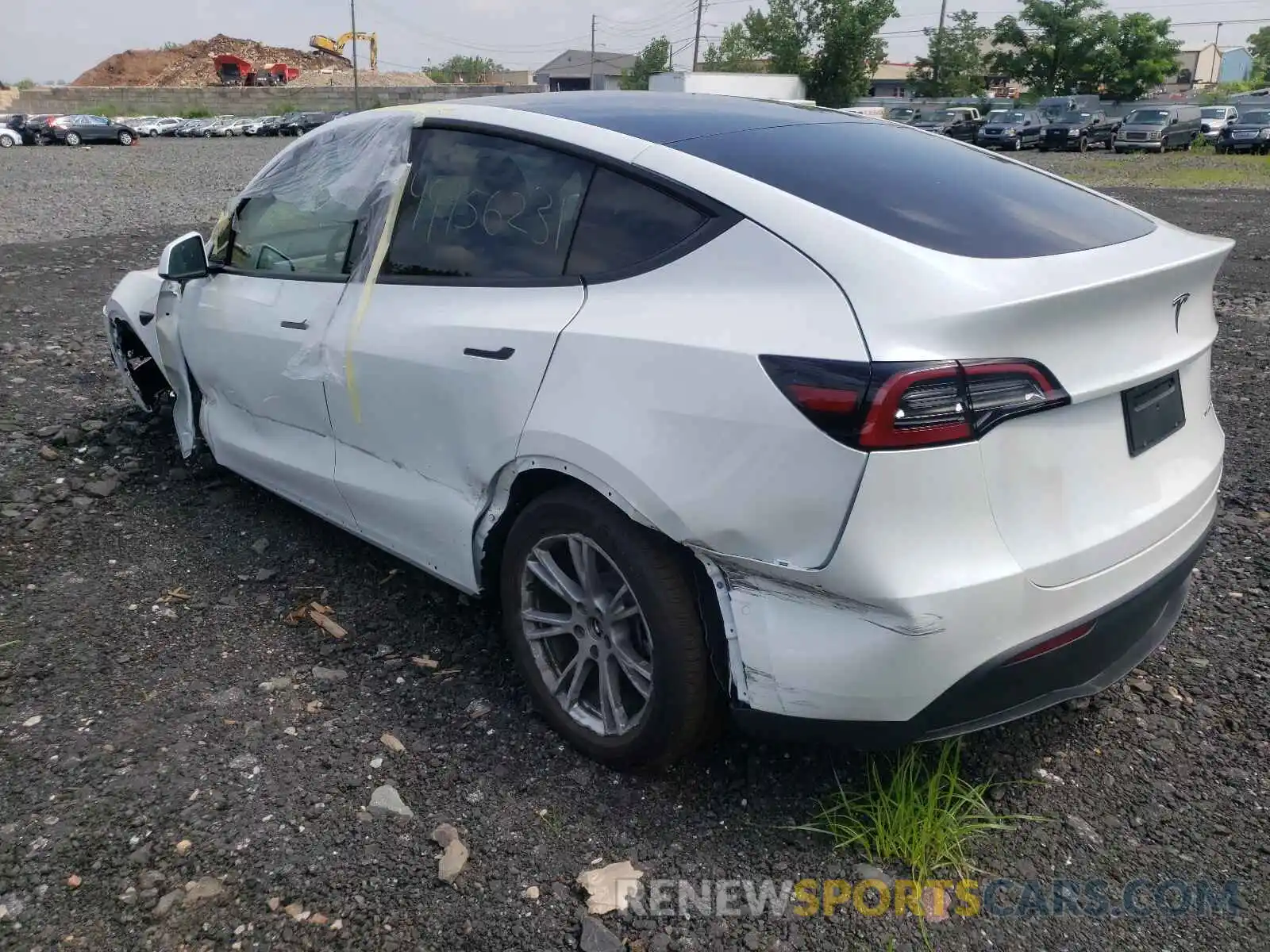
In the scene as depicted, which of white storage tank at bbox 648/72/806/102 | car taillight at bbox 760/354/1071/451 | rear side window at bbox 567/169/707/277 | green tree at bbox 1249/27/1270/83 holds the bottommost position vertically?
car taillight at bbox 760/354/1071/451

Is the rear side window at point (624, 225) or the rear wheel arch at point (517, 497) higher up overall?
the rear side window at point (624, 225)

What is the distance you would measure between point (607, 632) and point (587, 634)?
0.31 ft

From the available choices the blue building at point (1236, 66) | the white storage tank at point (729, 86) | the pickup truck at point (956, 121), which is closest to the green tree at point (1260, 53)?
the blue building at point (1236, 66)

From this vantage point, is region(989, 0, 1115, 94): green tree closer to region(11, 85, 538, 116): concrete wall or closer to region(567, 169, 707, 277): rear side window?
region(11, 85, 538, 116): concrete wall

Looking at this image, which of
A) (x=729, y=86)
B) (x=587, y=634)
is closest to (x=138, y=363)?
(x=587, y=634)

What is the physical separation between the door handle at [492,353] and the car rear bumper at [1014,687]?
1099 mm

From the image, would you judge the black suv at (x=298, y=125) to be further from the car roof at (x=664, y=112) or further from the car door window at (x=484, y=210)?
the car door window at (x=484, y=210)

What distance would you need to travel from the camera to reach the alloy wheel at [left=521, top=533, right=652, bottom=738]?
2.57m

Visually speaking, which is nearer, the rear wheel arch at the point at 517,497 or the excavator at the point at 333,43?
the rear wheel arch at the point at 517,497

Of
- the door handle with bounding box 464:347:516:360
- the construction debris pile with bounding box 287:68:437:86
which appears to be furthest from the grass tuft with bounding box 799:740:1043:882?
the construction debris pile with bounding box 287:68:437:86

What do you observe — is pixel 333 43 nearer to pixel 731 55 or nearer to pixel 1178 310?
pixel 731 55

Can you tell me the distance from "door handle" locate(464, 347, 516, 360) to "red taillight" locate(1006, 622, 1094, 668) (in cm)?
144

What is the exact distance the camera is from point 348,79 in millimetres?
79312

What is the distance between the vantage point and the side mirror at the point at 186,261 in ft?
12.8
